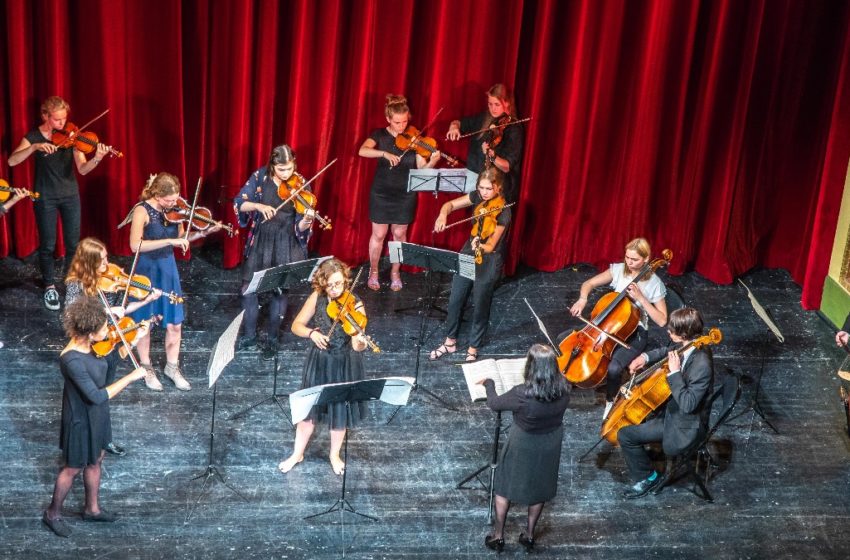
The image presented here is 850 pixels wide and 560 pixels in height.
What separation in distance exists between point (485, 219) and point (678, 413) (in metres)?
2.12

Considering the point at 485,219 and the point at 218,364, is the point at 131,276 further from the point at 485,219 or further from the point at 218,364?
the point at 485,219

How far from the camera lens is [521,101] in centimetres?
961

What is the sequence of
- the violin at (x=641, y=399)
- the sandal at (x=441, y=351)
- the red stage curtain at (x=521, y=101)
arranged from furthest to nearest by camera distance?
the red stage curtain at (x=521, y=101) < the sandal at (x=441, y=351) < the violin at (x=641, y=399)

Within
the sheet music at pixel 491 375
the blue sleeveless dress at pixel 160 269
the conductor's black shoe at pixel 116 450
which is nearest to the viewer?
the sheet music at pixel 491 375

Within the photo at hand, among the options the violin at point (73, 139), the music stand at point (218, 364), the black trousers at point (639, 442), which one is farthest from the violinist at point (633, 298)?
the violin at point (73, 139)

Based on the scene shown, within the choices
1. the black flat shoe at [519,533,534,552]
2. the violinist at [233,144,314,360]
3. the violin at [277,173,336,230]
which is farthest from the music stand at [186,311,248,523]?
the black flat shoe at [519,533,534,552]

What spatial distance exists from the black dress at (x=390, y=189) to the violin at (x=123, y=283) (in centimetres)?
258

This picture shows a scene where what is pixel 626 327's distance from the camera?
7.65 meters

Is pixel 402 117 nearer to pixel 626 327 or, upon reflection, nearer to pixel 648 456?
pixel 626 327

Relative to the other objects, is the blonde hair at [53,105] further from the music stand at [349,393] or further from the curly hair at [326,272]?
the music stand at [349,393]

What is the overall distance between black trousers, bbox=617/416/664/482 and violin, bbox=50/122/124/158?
14.3 feet

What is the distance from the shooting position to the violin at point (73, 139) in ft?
27.5

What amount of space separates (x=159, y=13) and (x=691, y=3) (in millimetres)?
4414

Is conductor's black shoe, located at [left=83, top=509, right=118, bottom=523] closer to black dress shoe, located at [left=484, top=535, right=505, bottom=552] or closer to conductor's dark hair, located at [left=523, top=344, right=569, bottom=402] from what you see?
black dress shoe, located at [left=484, top=535, right=505, bottom=552]
